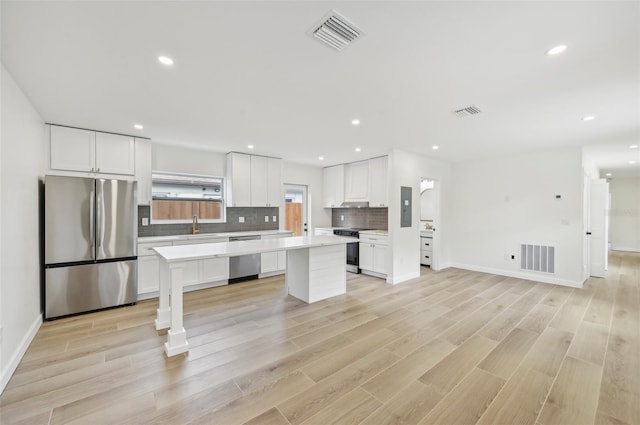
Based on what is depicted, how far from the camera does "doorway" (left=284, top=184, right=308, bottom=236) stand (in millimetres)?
6355

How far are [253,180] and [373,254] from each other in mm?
2790

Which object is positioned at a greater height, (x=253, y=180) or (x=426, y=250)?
(x=253, y=180)

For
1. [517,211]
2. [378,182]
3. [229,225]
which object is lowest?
[229,225]

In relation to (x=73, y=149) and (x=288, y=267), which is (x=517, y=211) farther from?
(x=73, y=149)

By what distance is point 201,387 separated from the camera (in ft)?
6.61

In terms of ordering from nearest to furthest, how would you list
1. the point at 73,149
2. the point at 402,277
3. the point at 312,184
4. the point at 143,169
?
the point at 73,149
the point at 143,169
the point at 402,277
the point at 312,184

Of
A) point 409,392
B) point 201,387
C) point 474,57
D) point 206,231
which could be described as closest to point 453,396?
point 409,392

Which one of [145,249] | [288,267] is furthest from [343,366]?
[145,249]

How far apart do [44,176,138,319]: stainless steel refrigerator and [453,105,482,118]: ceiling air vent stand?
14.2 ft

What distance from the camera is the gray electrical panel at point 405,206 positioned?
16.3 ft

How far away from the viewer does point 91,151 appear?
12.0 ft

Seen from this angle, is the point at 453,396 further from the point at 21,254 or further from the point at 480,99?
the point at 21,254

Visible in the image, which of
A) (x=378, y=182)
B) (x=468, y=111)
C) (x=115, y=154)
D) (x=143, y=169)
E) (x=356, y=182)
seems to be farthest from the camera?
(x=356, y=182)

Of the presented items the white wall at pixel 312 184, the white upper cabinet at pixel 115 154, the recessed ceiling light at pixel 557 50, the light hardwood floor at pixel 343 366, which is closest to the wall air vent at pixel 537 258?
the light hardwood floor at pixel 343 366
